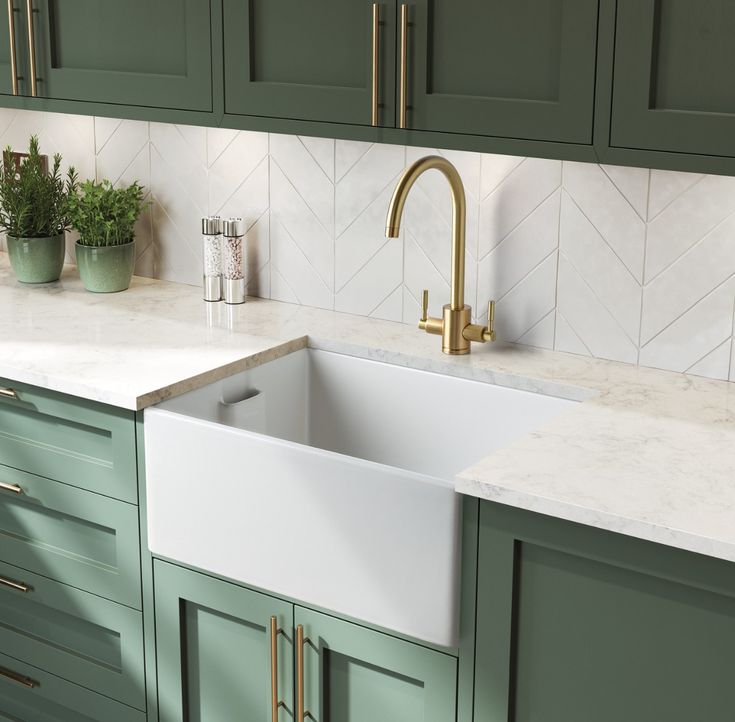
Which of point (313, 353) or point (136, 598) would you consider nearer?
point (136, 598)

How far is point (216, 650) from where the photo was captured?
2.09 metres

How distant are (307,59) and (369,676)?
1136 mm

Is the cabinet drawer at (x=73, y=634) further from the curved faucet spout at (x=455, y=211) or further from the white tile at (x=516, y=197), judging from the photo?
the white tile at (x=516, y=197)

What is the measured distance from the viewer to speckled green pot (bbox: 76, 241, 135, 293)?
2732 mm

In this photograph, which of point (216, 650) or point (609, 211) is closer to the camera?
point (216, 650)

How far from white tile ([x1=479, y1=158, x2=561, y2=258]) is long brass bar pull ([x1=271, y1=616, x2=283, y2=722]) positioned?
908 millimetres

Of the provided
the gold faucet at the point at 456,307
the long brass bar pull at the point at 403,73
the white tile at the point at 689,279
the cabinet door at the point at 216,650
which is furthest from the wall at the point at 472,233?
the cabinet door at the point at 216,650

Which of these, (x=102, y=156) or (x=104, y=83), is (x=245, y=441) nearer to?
(x=104, y=83)

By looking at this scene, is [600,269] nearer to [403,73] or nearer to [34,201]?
[403,73]

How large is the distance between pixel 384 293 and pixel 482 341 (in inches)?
13.9

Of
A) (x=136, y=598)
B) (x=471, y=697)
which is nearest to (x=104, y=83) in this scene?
(x=136, y=598)

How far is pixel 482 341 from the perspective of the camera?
Answer: 7.53ft

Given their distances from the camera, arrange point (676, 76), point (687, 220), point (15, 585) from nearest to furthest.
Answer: point (676, 76)
point (687, 220)
point (15, 585)

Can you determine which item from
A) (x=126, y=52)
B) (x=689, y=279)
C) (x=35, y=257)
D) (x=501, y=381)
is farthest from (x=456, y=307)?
(x=35, y=257)
